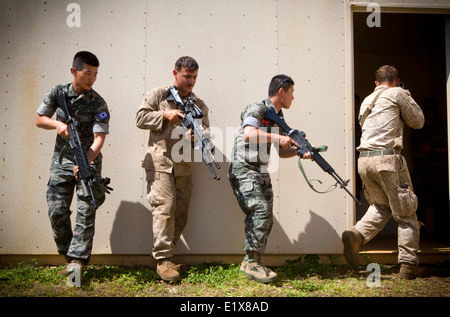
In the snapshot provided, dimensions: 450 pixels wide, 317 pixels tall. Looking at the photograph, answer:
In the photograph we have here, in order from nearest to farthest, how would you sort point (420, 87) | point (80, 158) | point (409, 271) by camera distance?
point (80, 158), point (409, 271), point (420, 87)

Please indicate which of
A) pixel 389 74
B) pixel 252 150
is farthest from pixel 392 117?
pixel 252 150

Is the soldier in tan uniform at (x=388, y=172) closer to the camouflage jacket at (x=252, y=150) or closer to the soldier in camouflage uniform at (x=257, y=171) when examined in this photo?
the soldier in camouflage uniform at (x=257, y=171)

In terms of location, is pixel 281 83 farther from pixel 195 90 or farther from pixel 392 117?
pixel 392 117

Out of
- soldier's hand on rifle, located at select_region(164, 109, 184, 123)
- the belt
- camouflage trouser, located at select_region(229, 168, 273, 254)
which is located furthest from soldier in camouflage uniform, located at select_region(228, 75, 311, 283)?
the belt

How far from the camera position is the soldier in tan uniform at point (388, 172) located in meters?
3.96

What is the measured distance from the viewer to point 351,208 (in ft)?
14.7

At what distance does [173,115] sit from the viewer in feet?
12.5

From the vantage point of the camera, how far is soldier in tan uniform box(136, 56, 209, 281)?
3.77 m

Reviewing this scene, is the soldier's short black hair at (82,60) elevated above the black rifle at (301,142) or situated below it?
above

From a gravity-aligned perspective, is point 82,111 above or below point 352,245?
above

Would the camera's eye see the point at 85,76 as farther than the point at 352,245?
No

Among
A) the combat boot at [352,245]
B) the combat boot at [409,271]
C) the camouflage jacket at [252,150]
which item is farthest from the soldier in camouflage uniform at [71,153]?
the combat boot at [409,271]

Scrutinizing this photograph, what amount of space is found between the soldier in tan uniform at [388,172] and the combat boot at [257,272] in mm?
980

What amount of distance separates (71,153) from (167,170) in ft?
3.15
